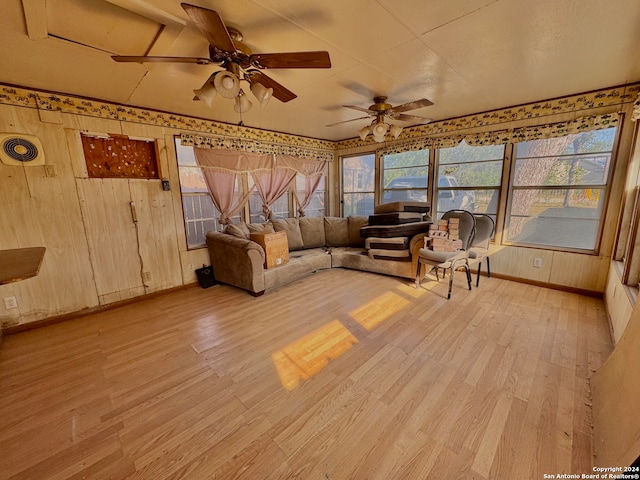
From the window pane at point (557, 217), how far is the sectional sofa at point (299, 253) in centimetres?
137

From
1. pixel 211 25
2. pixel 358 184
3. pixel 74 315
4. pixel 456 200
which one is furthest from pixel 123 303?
pixel 456 200

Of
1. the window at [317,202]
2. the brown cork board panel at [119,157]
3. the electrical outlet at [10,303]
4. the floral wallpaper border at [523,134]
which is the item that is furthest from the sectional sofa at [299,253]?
the electrical outlet at [10,303]

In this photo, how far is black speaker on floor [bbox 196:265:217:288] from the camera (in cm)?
376

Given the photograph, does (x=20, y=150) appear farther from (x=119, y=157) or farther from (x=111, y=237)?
(x=111, y=237)

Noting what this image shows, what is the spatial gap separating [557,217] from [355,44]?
3.42 metres

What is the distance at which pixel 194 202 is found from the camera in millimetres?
3877

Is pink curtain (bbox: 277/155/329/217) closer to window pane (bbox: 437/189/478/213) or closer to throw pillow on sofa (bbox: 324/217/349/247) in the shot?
throw pillow on sofa (bbox: 324/217/349/247)

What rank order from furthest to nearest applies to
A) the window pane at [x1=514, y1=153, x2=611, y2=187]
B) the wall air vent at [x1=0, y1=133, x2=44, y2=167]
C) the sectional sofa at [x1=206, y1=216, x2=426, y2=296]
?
the sectional sofa at [x1=206, y1=216, x2=426, y2=296] < the window pane at [x1=514, y1=153, x2=611, y2=187] < the wall air vent at [x1=0, y1=133, x2=44, y2=167]

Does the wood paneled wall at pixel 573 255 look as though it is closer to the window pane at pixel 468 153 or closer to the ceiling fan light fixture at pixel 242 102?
the window pane at pixel 468 153

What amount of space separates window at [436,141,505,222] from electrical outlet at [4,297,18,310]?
5523mm

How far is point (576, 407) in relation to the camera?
159cm

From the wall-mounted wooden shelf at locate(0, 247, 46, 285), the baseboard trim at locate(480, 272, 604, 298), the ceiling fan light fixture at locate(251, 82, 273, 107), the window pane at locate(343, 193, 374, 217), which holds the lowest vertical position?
the baseboard trim at locate(480, 272, 604, 298)

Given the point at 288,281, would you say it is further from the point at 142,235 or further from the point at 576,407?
the point at 576,407

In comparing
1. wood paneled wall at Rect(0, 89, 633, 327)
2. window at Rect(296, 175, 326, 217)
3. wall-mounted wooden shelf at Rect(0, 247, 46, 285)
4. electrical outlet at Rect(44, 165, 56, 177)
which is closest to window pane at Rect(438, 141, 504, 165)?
wood paneled wall at Rect(0, 89, 633, 327)
